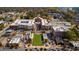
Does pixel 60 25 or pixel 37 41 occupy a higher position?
pixel 60 25

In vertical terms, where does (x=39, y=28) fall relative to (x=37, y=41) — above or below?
above

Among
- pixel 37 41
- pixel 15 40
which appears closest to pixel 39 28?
pixel 37 41

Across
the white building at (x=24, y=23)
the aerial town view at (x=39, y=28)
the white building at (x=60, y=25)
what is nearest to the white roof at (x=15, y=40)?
the aerial town view at (x=39, y=28)

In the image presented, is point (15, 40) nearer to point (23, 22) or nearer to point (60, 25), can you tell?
point (23, 22)

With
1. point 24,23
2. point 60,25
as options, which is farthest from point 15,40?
point 60,25

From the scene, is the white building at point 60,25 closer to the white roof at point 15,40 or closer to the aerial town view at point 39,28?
the aerial town view at point 39,28

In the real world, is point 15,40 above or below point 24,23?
below
